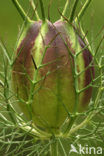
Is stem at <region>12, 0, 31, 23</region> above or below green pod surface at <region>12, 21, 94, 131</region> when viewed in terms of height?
above

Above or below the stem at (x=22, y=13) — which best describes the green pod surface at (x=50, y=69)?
below

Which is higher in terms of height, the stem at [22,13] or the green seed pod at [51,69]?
the stem at [22,13]

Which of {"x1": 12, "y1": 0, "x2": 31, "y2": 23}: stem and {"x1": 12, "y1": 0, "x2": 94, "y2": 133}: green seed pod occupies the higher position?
{"x1": 12, "y1": 0, "x2": 31, "y2": 23}: stem

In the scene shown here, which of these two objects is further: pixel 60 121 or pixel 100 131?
pixel 100 131

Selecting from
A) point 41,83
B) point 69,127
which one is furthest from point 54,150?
point 41,83

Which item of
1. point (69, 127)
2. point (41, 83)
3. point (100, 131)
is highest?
point (41, 83)

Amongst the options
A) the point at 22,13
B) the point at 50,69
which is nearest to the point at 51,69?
the point at 50,69

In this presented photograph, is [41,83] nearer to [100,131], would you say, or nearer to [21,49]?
[21,49]
